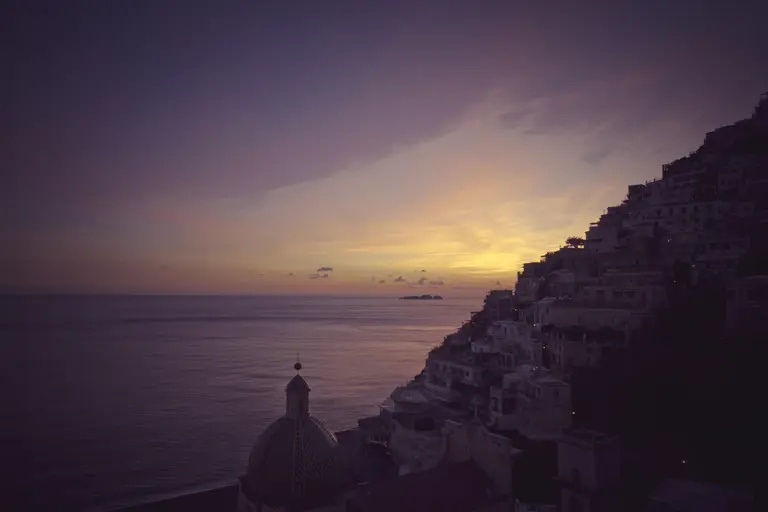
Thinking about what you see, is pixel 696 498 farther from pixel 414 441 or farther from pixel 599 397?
pixel 414 441

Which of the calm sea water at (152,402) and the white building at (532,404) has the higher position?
the white building at (532,404)

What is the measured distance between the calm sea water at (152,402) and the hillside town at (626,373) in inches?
656

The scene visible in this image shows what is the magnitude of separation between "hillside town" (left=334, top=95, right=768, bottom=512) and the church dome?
2031 millimetres

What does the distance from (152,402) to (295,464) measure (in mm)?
50894

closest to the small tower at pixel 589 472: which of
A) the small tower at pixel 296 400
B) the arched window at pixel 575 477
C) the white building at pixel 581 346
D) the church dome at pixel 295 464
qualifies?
the arched window at pixel 575 477

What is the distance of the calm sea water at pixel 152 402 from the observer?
35.4 m

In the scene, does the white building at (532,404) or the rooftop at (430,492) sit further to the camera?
the white building at (532,404)

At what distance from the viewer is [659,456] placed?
21.1 m

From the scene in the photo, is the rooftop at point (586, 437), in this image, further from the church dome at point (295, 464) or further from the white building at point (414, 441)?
the white building at point (414, 441)

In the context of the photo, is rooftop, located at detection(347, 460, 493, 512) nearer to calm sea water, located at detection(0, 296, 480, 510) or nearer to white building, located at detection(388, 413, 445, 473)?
white building, located at detection(388, 413, 445, 473)

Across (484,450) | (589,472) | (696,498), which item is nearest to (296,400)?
(484,450)

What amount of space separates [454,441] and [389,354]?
8135cm

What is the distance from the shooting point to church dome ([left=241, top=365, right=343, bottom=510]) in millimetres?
14883

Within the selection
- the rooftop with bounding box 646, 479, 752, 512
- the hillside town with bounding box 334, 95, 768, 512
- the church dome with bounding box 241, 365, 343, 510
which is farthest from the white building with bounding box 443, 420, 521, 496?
the church dome with bounding box 241, 365, 343, 510
